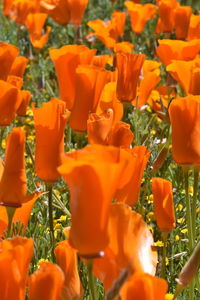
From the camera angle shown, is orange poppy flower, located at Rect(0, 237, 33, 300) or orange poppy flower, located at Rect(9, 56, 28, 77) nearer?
orange poppy flower, located at Rect(0, 237, 33, 300)

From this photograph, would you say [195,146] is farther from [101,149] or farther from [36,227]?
[36,227]

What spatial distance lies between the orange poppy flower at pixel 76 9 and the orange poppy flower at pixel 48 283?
3527 millimetres

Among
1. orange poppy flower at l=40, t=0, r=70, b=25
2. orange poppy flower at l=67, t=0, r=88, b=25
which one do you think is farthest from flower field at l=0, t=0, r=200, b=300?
orange poppy flower at l=40, t=0, r=70, b=25

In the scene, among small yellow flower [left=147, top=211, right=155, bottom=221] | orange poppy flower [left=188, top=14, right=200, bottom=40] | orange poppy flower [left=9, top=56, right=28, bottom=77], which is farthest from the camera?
orange poppy flower [left=188, top=14, right=200, bottom=40]

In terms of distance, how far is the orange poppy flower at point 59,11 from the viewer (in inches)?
185

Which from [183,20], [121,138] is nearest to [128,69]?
[121,138]

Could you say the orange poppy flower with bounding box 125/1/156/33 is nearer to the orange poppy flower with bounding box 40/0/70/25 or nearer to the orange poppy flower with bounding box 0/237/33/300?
the orange poppy flower with bounding box 40/0/70/25

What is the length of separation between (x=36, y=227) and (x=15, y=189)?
0.70m

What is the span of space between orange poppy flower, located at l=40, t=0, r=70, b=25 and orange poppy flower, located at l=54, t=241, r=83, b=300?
338cm

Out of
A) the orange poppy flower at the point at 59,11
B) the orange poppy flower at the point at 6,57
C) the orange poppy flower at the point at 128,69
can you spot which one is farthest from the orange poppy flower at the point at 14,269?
the orange poppy flower at the point at 59,11

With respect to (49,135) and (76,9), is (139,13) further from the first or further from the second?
(49,135)

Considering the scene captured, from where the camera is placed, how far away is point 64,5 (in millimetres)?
4699

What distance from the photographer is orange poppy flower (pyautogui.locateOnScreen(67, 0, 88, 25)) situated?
15.0 ft

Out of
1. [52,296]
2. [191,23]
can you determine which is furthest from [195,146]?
[191,23]
